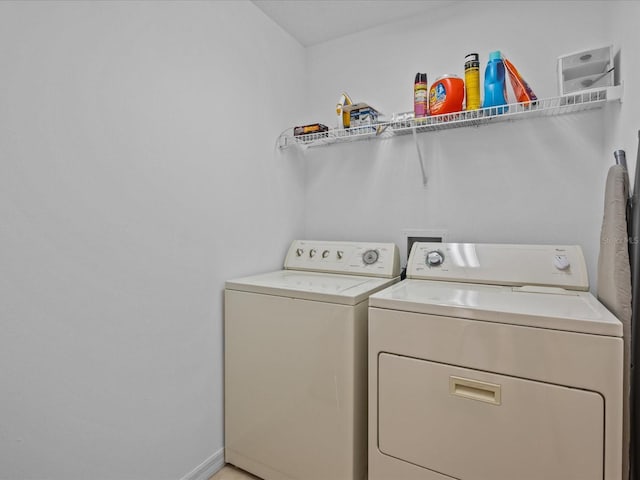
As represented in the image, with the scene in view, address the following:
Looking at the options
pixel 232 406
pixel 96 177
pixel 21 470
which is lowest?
pixel 232 406

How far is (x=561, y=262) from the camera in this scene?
4.77 feet

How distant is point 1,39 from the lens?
3.16 ft

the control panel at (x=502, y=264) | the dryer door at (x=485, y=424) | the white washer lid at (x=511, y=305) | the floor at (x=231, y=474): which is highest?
the control panel at (x=502, y=264)

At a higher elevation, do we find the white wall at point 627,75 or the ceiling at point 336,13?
the ceiling at point 336,13

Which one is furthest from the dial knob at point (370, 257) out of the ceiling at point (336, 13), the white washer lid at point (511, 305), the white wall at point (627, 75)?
the ceiling at point (336, 13)

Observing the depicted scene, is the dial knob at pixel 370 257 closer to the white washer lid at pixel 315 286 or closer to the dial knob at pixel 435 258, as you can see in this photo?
the white washer lid at pixel 315 286

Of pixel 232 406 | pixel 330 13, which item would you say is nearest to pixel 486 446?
pixel 232 406

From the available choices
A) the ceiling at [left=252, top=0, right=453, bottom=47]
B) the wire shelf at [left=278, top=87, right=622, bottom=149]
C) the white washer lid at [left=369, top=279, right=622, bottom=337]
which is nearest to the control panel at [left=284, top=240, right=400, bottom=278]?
the white washer lid at [left=369, top=279, right=622, bottom=337]

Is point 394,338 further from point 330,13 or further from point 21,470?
point 330,13

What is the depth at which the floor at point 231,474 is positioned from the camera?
1615mm

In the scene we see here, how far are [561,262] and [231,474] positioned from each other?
178 cm

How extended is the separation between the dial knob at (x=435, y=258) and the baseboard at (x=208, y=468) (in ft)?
4.52

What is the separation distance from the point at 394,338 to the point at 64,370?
1097 mm

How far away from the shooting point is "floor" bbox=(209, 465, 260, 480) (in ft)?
5.30
